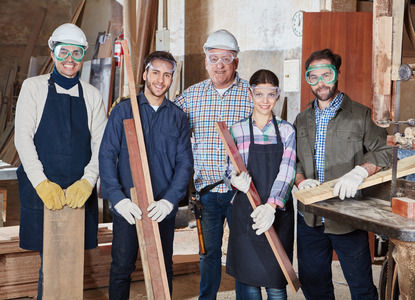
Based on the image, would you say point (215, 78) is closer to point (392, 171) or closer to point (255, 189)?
point (255, 189)

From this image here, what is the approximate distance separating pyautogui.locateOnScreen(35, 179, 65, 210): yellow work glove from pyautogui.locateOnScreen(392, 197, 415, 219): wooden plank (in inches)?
74.2

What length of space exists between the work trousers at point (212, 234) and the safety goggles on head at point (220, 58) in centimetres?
89

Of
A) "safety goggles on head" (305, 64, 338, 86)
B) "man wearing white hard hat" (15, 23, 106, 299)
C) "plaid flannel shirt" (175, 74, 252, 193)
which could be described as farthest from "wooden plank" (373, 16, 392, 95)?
"man wearing white hard hat" (15, 23, 106, 299)

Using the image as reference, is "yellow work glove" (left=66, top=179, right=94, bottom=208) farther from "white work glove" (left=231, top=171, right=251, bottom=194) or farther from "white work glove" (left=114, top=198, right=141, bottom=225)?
"white work glove" (left=231, top=171, right=251, bottom=194)

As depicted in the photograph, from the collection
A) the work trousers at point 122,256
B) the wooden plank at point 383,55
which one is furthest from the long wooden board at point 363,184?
the work trousers at point 122,256

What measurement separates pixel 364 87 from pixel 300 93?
0.69m

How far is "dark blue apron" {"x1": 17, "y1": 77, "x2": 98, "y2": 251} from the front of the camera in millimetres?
3148

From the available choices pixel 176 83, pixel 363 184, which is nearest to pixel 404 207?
pixel 363 184

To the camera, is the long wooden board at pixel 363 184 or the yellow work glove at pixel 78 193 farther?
the yellow work glove at pixel 78 193

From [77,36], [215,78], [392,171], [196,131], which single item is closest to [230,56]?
[215,78]

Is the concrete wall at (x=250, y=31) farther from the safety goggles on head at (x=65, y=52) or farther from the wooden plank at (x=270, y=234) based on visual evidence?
the safety goggles on head at (x=65, y=52)

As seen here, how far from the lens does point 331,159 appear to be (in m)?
3.02

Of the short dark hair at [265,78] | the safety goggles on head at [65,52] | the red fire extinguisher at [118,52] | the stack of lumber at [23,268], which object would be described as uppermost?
the red fire extinguisher at [118,52]

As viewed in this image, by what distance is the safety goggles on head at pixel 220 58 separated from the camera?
3.53 m
